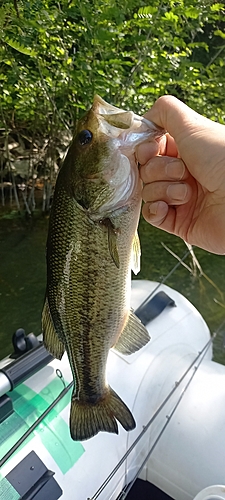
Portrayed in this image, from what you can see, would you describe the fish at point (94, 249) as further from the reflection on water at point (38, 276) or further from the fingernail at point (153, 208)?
the reflection on water at point (38, 276)

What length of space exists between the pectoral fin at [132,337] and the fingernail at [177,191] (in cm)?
44

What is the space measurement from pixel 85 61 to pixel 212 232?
3789 millimetres

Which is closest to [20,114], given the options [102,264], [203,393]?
[203,393]

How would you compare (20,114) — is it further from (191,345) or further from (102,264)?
(102,264)

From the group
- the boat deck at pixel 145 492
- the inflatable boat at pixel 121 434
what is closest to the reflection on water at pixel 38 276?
the inflatable boat at pixel 121 434

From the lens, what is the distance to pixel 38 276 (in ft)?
18.2

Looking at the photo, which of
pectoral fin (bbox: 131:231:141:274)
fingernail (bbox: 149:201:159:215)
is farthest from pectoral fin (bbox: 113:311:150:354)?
fingernail (bbox: 149:201:159:215)

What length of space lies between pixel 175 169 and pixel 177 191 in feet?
0.24

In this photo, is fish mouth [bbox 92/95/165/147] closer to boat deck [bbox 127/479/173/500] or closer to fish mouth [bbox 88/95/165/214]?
fish mouth [bbox 88/95/165/214]

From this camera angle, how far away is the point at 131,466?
2299mm

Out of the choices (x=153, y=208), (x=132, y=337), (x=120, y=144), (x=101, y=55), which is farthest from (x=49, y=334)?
(x=101, y=55)

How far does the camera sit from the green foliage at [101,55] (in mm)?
3951

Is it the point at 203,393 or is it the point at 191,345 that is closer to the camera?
the point at 203,393

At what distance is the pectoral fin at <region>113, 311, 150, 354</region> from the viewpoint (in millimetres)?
1536
